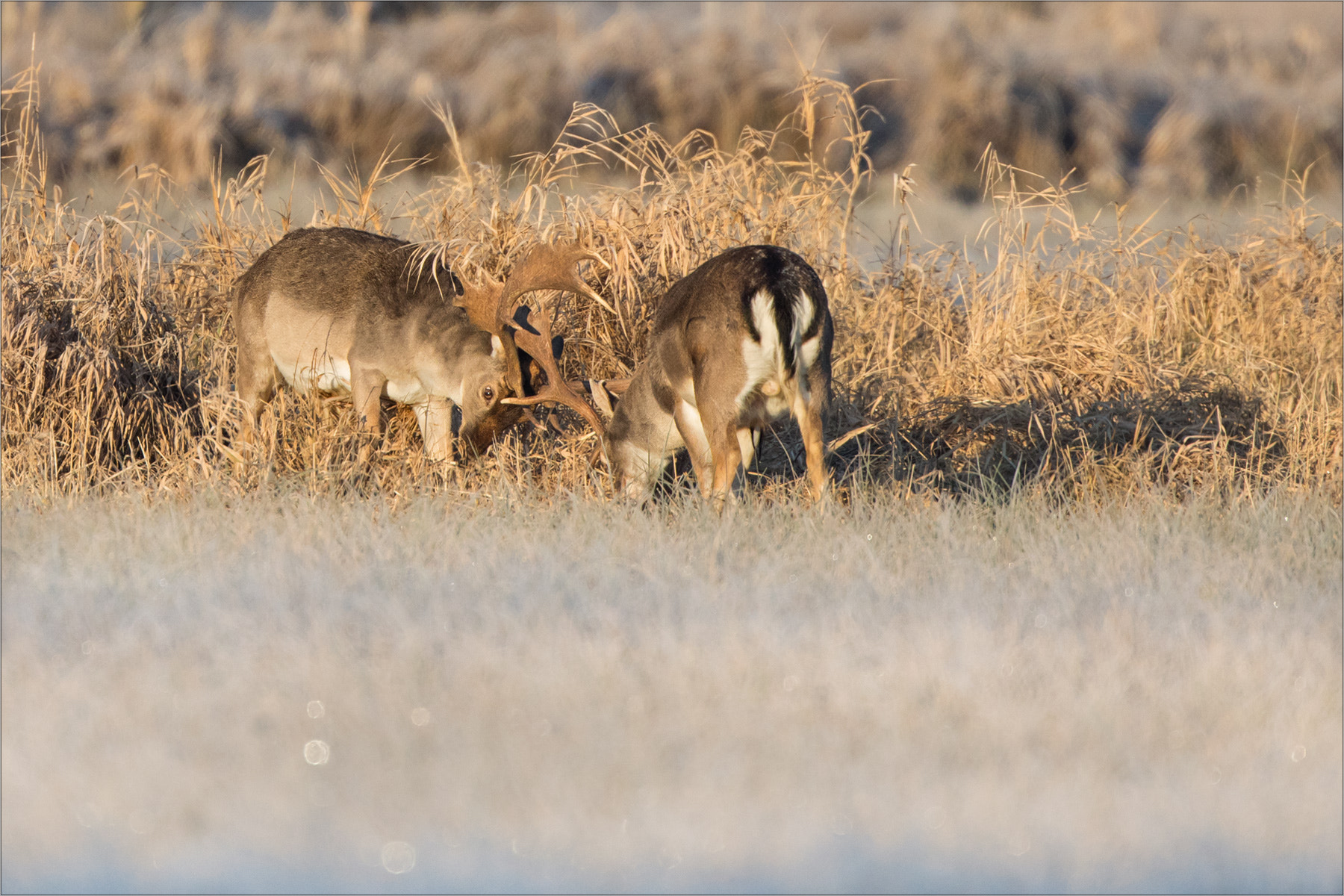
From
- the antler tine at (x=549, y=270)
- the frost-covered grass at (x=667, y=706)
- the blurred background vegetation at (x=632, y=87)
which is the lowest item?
the blurred background vegetation at (x=632, y=87)

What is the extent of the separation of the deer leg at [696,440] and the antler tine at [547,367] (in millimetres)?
530

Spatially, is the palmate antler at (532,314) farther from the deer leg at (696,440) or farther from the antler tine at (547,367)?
the deer leg at (696,440)

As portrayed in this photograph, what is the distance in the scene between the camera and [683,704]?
3.60 meters

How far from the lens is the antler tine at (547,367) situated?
6.44 metres

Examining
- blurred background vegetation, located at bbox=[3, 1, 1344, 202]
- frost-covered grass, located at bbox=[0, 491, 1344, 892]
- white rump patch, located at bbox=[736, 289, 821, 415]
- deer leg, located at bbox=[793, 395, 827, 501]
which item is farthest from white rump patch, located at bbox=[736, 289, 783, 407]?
blurred background vegetation, located at bbox=[3, 1, 1344, 202]

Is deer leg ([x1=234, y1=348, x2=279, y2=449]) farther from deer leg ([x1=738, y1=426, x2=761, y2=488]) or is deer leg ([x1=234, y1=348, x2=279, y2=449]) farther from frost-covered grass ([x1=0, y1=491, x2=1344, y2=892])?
deer leg ([x1=738, y1=426, x2=761, y2=488])

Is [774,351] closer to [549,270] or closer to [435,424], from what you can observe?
[549,270]

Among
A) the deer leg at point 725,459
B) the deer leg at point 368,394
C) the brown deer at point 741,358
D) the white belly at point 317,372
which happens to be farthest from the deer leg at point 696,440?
the white belly at point 317,372

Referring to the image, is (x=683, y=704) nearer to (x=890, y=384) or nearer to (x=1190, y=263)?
(x=890, y=384)

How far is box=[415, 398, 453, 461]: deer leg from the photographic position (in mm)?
6805

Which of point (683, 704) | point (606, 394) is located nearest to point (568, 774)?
point (683, 704)

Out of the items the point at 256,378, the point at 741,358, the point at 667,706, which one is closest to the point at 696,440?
the point at 741,358

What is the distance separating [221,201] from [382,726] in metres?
6.14

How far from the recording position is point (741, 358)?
5637 mm
